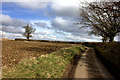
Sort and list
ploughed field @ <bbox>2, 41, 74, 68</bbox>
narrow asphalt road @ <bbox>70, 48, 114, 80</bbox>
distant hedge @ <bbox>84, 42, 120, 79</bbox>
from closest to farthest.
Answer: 1. distant hedge @ <bbox>84, 42, 120, 79</bbox>
2. narrow asphalt road @ <bbox>70, 48, 114, 80</bbox>
3. ploughed field @ <bbox>2, 41, 74, 68</bbox>

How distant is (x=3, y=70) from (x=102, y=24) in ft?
72.4

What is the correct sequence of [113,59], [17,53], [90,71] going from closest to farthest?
[113,59]
[90,71]
[17,53]

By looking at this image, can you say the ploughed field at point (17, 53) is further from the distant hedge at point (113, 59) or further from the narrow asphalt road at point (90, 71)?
the distant hedge at point (113, 59)

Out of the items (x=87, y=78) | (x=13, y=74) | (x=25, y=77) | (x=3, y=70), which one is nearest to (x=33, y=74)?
(x=25, y=77)

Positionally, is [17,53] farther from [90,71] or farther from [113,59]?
[113,59]

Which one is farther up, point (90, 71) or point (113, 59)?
point (113, 59)

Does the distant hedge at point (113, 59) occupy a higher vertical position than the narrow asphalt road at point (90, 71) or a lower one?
higher

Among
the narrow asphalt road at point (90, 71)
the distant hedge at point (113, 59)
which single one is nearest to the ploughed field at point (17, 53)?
the narrow asphalt road at point (90, 71)

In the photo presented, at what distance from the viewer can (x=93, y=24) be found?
25734 millimetres

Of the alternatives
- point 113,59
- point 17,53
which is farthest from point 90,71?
point 17,53

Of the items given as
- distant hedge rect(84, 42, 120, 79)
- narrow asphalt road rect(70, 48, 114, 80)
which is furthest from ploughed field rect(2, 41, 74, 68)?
distant hedge rect(84, 42, 120, 79)

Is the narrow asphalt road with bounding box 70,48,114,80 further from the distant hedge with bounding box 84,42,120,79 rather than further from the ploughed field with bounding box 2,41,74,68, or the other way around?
the ploughed field with bounding box 2,41,74,68

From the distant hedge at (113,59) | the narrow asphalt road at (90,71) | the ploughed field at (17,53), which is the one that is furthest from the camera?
the ploughed field at (17,53)

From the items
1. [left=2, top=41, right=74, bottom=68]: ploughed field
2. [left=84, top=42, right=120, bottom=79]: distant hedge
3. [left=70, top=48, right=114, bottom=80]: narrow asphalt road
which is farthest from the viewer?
[left=2, top=41, right=74, bottom=68]: ploughed field
